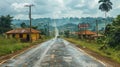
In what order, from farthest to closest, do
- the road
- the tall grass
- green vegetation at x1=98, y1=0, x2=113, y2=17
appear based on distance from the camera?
green vegetation at x1=98, y1=0, x2=113, y2=17, the tall grass, the road

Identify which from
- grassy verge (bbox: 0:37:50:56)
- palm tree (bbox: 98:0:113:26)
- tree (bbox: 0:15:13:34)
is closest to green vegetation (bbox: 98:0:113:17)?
palm tree (bbox: 98:0:113:26)

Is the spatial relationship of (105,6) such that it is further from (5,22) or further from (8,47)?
(8,47)

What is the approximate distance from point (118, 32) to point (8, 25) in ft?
260

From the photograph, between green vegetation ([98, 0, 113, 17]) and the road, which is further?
green vegetation ([98, 0, 113, 17])

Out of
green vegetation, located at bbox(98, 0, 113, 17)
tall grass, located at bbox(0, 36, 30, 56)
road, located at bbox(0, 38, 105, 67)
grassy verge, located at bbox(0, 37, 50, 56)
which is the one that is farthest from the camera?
green vegetation, located at bbox(98, 0, 113, 17)

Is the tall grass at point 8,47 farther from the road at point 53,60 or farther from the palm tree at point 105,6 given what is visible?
the palm tree at point 105,6

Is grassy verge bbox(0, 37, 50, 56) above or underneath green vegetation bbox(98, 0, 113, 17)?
underneath

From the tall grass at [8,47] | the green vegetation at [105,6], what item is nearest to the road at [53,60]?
the tall grass at [8,47]

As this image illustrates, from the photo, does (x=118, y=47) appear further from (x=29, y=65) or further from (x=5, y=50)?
(x=29, y=65)

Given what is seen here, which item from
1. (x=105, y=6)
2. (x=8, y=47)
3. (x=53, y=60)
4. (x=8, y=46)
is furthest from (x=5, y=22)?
(x=53, y=60)

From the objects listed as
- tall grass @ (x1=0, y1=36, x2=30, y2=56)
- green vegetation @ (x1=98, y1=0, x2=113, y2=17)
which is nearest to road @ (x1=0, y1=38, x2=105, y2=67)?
tall grass @ (x1=0, y1=36, x2=30, y2=56)

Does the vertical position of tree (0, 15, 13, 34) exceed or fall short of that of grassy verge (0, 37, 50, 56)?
it exceeds it

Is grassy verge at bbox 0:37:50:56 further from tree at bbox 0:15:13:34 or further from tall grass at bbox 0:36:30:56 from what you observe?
tree at bbox 0:15:13:34

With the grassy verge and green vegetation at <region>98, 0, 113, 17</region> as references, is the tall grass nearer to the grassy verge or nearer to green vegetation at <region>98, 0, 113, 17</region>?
the grassy verge
